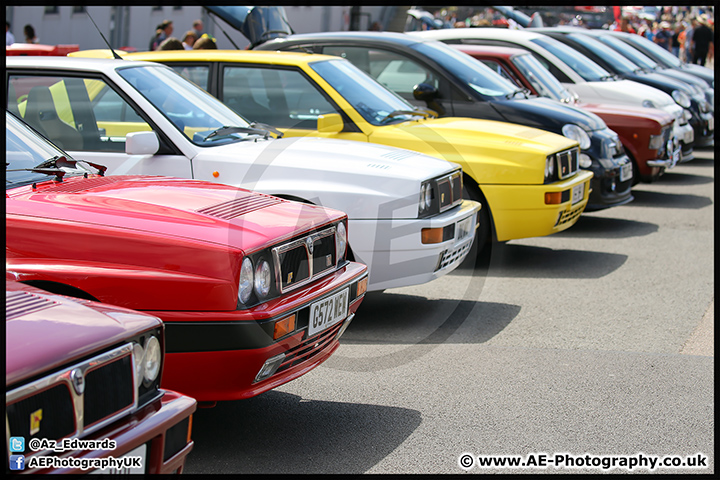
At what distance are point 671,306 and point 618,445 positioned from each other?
2612mm

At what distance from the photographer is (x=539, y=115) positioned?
305 inches

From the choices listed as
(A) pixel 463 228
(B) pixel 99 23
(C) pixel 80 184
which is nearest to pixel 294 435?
(C) pixel 80 184

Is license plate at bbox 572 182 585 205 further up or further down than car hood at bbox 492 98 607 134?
further down

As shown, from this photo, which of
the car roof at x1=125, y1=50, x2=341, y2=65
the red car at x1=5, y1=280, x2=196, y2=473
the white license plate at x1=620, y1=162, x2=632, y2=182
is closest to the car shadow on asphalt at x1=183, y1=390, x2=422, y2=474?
the red car at x1=5, y1=280, x2=196, y2=473

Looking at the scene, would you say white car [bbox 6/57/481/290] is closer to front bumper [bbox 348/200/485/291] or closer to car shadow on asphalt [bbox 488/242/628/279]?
front bumper [bbox 348/200/485/291]

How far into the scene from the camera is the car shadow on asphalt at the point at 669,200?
33.4 ft

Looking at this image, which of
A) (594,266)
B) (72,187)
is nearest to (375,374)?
(72,187)

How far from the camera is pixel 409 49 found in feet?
25.3

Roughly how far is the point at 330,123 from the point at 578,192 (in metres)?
2.22

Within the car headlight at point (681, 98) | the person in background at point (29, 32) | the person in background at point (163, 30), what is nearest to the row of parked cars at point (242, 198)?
the car headlight at point (681, 98)

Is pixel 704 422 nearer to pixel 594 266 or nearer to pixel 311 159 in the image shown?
pixel 311 159

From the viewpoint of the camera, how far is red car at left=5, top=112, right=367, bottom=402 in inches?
120

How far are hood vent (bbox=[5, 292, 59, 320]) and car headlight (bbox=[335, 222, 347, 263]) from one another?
1675mm

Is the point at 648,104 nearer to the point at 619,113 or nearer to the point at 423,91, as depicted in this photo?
the point at 619,113
